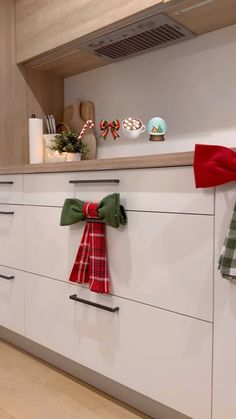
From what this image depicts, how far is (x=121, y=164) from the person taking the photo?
1303mm

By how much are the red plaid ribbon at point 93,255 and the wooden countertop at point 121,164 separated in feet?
0.48

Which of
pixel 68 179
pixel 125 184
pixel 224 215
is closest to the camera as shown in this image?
pixel 224 215

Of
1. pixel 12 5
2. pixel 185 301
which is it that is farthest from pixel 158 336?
pixel 12 5

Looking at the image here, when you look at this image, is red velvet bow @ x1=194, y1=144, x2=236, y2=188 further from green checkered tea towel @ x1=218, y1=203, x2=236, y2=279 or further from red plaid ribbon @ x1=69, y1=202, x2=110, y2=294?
red plaid ribbon @ x1=69, y1=202, x2=110, y2=294

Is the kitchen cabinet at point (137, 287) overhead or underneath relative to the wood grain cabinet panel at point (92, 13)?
underneath

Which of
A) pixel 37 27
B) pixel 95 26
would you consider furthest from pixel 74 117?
pixel 95 26

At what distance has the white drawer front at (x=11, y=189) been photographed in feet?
5.89

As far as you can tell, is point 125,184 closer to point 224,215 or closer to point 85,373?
point 224,215

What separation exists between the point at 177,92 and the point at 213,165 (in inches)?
36.2

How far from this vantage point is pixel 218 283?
106 centimetres

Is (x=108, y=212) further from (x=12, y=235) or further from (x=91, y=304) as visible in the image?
(x=12, y=235)

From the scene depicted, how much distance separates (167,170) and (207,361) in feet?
1.88

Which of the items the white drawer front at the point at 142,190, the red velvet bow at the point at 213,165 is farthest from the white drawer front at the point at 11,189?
the red velvet bow at the point at 213,165

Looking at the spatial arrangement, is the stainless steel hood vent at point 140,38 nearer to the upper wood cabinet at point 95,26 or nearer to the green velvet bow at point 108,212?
the upper wood cabinet at point 95,26
